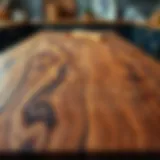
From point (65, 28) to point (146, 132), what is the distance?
131 inches

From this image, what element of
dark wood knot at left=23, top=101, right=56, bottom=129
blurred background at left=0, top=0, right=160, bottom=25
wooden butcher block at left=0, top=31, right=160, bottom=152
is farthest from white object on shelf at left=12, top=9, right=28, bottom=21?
dark wood knot at left=23, top=101, right=56, bottom=129

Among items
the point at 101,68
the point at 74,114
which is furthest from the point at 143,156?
the point at 101,68

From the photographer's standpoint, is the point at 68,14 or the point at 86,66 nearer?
the point at 86,66

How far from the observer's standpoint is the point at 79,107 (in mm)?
767

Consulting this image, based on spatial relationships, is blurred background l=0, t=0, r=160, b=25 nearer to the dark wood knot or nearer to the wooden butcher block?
the wooden butcher block

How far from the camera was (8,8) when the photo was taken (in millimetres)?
4633

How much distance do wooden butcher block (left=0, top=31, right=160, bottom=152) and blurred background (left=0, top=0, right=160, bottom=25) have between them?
3266 millimetres

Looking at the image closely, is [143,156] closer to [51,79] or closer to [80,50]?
[51,79]

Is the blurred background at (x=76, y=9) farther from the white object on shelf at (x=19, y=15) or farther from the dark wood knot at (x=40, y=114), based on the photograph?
the dark wood knot at (x=40, y=114)

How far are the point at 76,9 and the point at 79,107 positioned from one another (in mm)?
4105

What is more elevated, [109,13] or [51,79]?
[51,79]

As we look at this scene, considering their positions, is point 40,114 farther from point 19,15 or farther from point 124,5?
point 124,5

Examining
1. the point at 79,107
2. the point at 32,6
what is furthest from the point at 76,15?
the point at 79,107

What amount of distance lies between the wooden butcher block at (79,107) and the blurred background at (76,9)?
327cm
